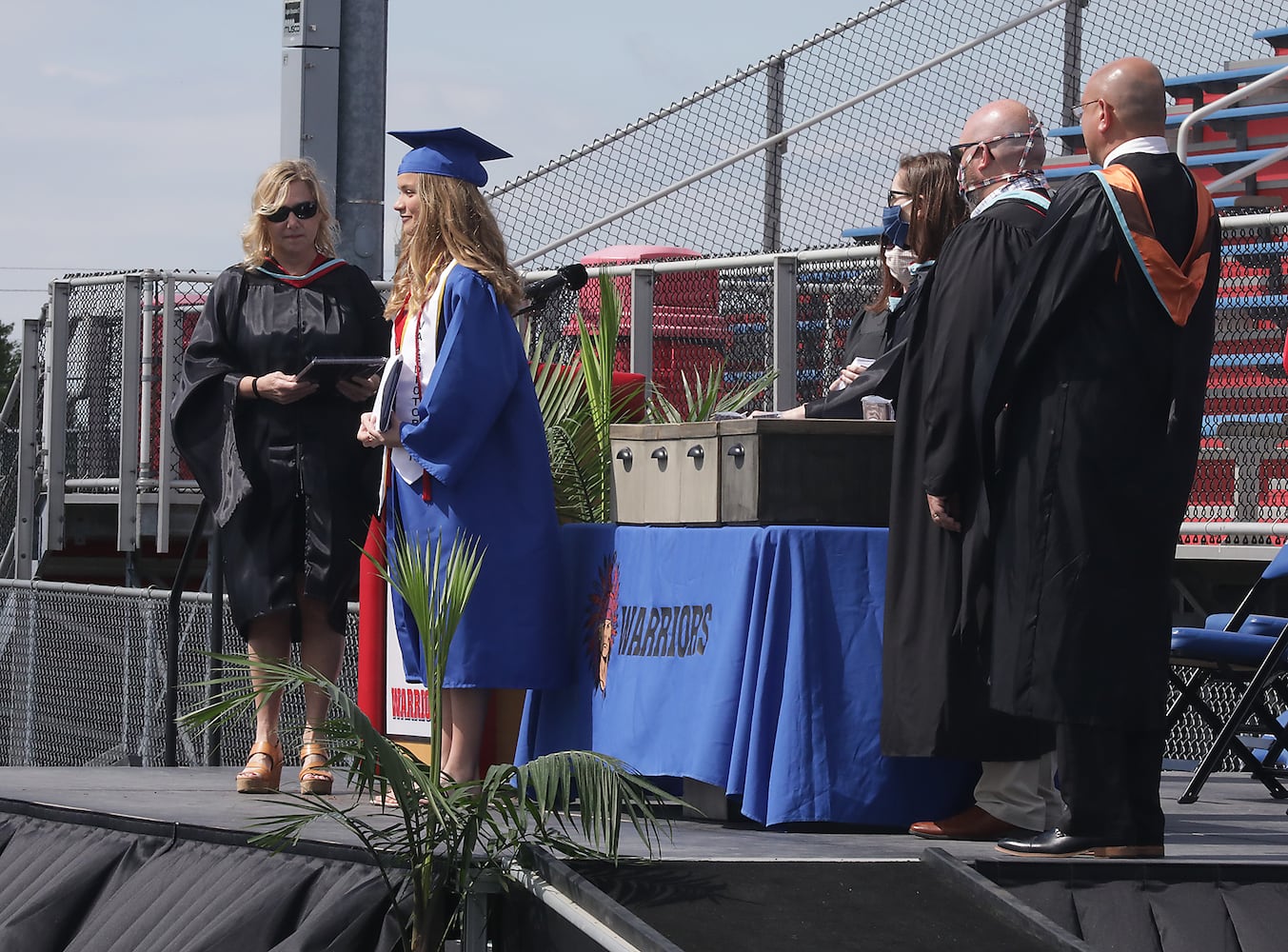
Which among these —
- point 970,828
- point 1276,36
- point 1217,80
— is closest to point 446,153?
point 970,828

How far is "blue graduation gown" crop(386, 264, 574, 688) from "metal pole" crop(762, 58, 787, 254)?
19.0ft

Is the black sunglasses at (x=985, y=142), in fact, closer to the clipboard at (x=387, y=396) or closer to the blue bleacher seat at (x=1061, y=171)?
the clipboard at (x=387, y=396)

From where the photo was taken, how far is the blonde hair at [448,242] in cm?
511

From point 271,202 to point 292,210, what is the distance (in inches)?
2.6

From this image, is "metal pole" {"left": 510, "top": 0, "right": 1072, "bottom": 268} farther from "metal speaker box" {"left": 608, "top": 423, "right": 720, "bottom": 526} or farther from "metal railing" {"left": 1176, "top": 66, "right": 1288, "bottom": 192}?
"metal speaker box" {"left": 608, "top": 423, "right": 720, "bottom": 526}

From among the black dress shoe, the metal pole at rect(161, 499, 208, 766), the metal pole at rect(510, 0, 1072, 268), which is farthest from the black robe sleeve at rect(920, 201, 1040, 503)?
the metal pole at rect(510, 0, 1072, 268)

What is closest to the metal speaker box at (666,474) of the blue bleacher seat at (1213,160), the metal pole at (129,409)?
the metal pole at (129,409)

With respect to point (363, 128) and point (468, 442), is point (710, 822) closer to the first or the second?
point (468, 442)

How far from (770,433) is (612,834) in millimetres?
1370

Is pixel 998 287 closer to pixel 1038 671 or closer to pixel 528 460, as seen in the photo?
pixel 1038 671

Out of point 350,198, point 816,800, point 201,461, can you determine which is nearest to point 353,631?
point 350,198

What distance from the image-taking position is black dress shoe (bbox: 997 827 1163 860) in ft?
14.4

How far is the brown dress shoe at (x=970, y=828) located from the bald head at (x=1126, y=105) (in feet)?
5.37

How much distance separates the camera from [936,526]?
4.72m
